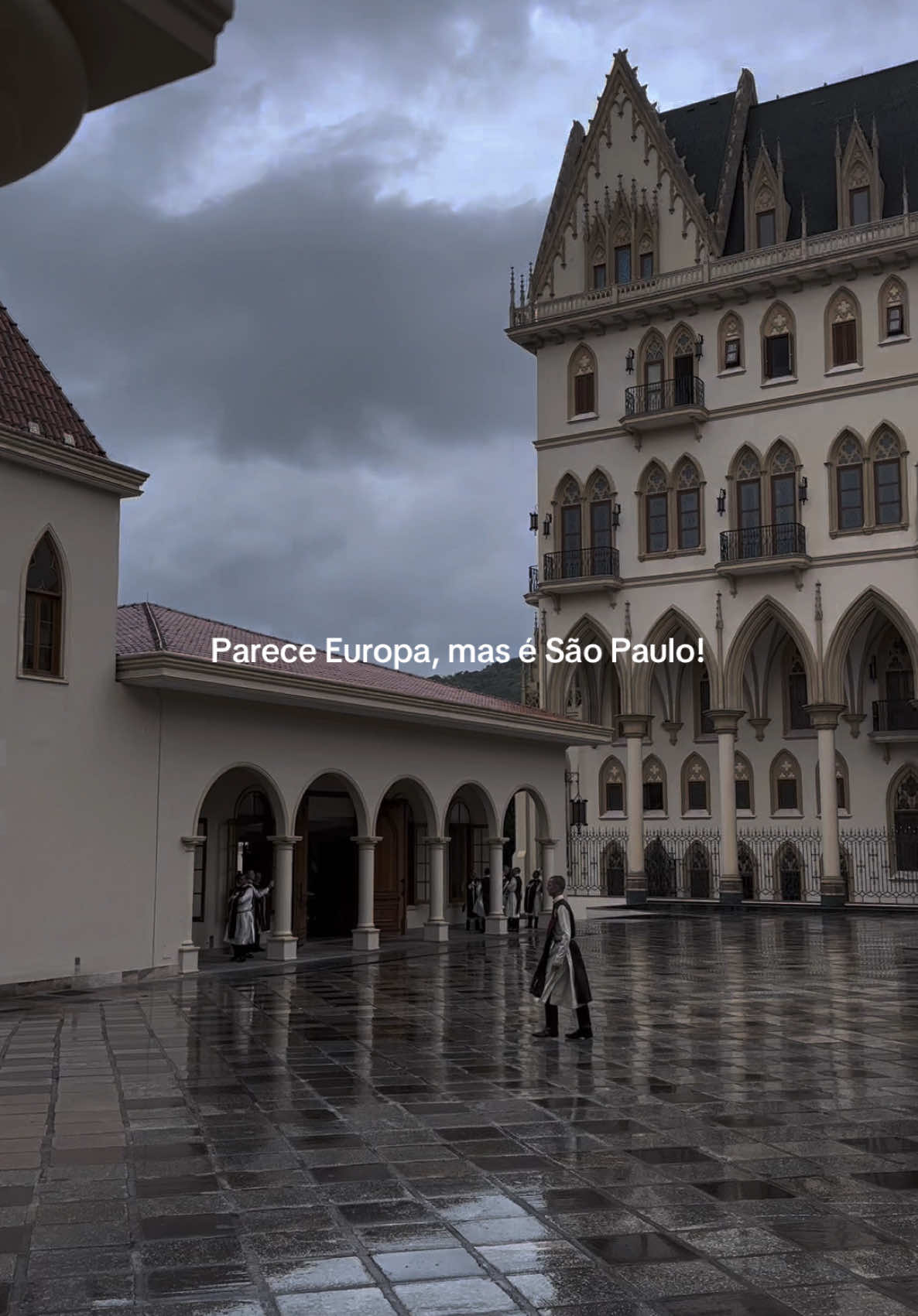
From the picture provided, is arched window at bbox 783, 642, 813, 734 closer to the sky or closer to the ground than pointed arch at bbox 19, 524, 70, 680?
closer to the sky

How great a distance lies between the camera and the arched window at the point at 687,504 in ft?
131

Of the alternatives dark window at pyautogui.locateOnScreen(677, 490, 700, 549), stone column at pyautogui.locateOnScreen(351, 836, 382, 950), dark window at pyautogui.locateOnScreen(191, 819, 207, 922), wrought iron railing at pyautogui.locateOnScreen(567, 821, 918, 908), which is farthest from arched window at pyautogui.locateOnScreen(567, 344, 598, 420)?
dark window at pyautogui.locateOnScreen(191, 819, 207, 922)

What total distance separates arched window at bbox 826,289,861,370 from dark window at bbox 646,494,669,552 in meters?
6.19

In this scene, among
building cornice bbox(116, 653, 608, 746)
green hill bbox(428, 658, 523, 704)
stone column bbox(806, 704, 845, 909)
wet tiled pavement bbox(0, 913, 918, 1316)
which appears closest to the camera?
wet tiled pavement bbox(0, 913, 918, 1316)

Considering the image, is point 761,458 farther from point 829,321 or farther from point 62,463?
point 62,463

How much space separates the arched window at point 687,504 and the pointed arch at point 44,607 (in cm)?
2545

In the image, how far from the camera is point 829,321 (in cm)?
3806

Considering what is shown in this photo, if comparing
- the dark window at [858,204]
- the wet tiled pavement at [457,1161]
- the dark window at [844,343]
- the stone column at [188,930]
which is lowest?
the wet tiled pavement at [457,1161]

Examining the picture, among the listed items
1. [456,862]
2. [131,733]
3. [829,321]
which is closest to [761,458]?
[829,321]

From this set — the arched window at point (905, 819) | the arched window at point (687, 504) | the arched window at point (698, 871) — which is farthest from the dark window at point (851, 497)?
the arched window at point (698, 871)

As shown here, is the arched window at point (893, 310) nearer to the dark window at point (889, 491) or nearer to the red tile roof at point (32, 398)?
the dark window at point (889, 491)

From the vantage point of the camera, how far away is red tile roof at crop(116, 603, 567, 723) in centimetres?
1997

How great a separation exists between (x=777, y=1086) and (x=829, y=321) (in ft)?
105

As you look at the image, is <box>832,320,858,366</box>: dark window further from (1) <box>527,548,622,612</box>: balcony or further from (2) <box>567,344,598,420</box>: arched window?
(1) <box>527,548,622,612</box>: balcony
